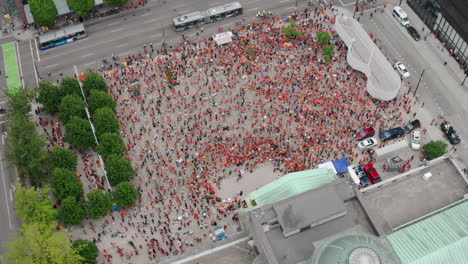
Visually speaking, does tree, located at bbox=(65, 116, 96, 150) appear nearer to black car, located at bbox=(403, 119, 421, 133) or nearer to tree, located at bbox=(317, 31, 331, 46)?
tree, located at bbox=(317, 31, 331, 46)

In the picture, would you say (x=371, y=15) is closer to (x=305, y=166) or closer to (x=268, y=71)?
(x=268, y=71)

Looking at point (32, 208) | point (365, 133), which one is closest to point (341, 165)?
point (365, 133)

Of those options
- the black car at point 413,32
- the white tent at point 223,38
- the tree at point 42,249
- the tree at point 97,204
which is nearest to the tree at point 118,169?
the tree at point 97,204

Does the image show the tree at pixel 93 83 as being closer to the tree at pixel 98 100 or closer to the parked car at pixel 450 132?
the tree at pixel 98 100

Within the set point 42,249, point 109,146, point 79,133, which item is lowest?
point 42,249

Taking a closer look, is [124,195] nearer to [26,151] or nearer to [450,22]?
[26,151]

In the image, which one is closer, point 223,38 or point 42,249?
point 42,249
